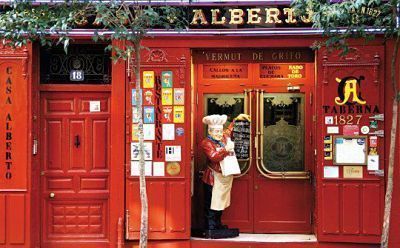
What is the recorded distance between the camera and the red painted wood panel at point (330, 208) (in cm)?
1052

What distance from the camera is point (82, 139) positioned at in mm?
11117

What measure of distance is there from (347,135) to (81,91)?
4.31 metres

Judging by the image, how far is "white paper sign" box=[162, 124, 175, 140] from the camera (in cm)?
1072

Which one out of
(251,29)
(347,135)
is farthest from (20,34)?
(347,135)

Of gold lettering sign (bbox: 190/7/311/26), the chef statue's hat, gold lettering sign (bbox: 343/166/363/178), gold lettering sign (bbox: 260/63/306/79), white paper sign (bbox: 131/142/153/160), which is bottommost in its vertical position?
gold lettering sign (bbox: 343/166/363/178)

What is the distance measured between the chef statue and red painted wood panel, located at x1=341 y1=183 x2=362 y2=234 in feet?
5.80

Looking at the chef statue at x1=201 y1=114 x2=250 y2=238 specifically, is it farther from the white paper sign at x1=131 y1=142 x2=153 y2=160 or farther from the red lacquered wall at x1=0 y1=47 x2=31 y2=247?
the red lacquered wall at x1=0 y1=47 x2=31 y2=247

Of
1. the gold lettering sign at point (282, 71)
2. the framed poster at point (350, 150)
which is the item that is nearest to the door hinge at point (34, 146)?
the gold lettering sign at point (282, 71)

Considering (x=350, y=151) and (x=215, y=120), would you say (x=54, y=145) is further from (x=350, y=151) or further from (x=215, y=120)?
(x=350, y=151)

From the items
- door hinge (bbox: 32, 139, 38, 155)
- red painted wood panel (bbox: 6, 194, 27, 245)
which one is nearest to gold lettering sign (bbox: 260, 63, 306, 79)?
door hinge (bbox: 32, 139, 38, 155)

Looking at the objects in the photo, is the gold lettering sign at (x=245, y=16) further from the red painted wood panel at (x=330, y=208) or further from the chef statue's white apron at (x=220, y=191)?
the red painted wood panel at (x=330, y=208)

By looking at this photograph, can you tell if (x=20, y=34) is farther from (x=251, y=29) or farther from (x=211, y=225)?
(x=211, y=225)

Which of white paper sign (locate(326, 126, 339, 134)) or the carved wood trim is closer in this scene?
white paper sign (locate(326, 126, 339, 134))

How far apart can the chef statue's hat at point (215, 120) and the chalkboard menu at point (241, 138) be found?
475mm
